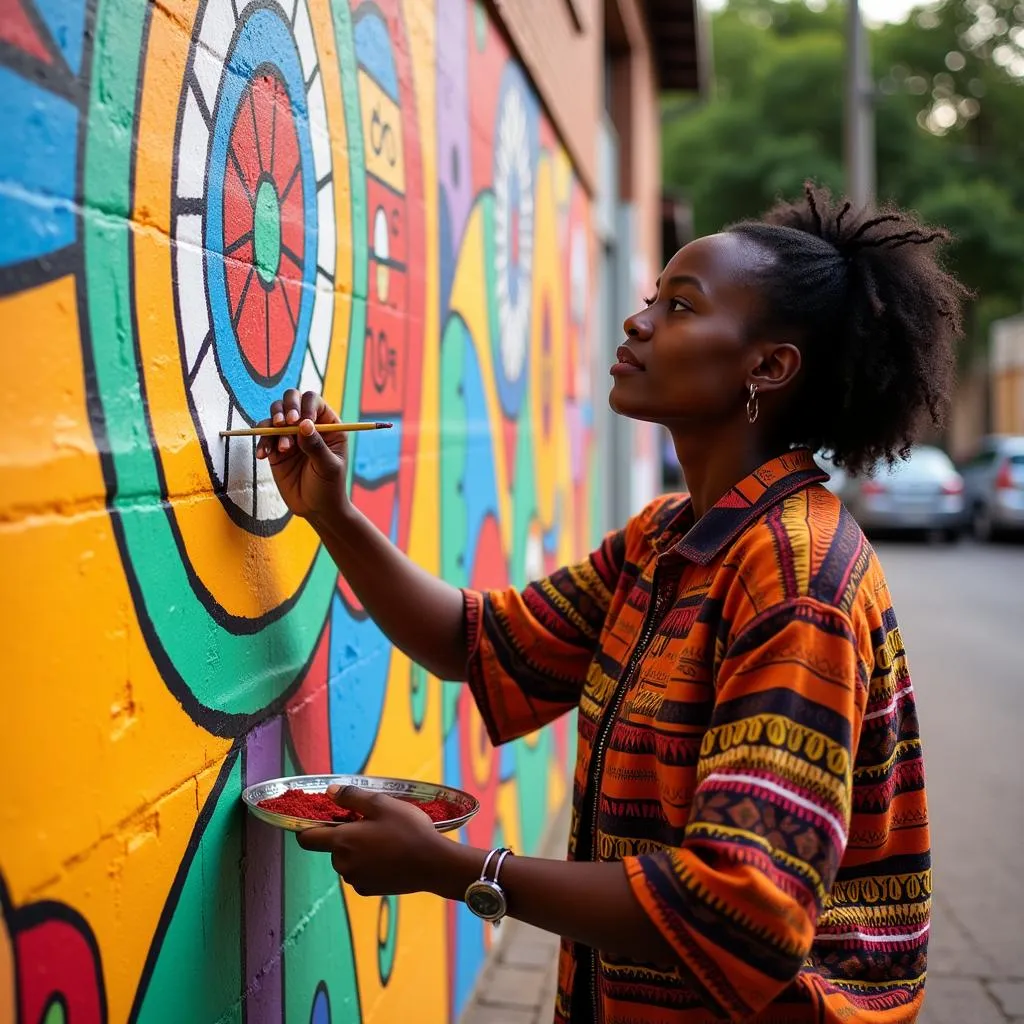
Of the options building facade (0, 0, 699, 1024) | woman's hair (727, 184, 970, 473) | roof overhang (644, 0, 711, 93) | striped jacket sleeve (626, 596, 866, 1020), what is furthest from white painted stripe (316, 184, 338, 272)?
roof overhang (644, 0, 711, 93)

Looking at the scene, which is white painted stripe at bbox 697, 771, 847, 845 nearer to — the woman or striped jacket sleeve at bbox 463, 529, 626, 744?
the woman

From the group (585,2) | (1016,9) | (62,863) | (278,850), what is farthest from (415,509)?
(1016,9)

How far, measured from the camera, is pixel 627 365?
203 cm

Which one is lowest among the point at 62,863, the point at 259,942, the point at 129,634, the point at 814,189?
the point at 259,942

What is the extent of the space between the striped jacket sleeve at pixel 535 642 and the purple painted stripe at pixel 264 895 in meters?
0.42

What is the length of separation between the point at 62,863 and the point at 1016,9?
107 ft

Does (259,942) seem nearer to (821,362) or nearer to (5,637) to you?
(5,637)

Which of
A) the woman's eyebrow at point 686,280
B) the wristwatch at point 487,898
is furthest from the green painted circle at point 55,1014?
the woman's eyebrow at point 686,280

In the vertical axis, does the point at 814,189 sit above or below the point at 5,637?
above

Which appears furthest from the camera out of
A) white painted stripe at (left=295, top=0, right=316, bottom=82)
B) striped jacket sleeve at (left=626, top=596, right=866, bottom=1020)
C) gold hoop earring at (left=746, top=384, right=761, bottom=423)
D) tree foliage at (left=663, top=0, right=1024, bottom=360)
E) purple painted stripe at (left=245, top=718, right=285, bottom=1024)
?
tree foliage at (left=663, top=0, right=1024, bottom=360)

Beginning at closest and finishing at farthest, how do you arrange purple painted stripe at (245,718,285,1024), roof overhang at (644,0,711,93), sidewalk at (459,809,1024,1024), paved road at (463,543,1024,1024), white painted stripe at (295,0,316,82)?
1. purple painted stripe at (245,718,285,1024)
2. white painted stripe at (295,0,316,82)
3. sidewalk at (459,809,1024,1024)
4. paved road at (463,543,1024,1024)
5. roof overhang at (644,0,711,93)

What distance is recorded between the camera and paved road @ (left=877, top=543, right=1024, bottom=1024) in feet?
13.5

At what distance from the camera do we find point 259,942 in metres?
2.11

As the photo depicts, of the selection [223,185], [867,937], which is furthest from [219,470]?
[867,937]
